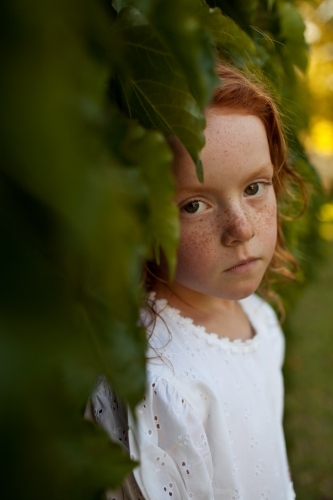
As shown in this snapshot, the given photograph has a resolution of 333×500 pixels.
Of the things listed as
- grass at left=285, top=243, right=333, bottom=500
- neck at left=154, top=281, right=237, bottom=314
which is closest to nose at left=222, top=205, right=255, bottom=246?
neck at left=154, top=281, right=237, bottom=314

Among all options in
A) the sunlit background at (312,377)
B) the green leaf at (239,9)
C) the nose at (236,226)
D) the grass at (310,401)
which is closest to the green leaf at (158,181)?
the nose at (236,226)

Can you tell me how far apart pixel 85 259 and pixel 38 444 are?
0.15 meters

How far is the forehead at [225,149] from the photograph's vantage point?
2.93 ft

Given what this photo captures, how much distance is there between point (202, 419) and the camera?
1037mm

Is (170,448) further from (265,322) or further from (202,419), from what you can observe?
(265,322)

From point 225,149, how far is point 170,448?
555 millimetres

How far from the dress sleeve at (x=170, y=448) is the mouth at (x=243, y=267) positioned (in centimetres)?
25

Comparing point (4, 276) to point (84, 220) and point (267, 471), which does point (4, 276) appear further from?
point (267, 471)

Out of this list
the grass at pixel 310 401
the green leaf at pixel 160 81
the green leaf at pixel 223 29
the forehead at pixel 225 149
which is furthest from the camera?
the grass at pixel 310 401

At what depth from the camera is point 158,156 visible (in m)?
0.52

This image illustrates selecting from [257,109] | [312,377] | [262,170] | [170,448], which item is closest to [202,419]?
[170,448]

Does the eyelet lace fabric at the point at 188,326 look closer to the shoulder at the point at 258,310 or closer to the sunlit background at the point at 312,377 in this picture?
the shoulder at the point at 258,310

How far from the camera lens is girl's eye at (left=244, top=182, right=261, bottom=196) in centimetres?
101

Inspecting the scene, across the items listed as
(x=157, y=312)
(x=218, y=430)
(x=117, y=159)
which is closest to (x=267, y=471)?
(x=218, y=430)
